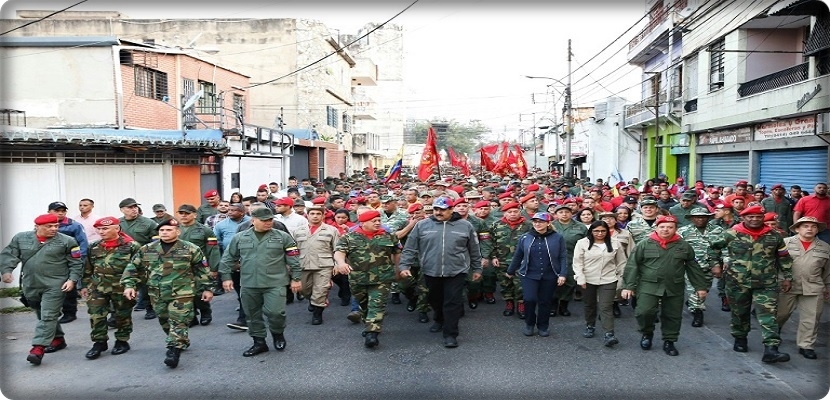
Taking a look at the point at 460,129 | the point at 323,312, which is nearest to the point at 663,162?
the point at 323,312

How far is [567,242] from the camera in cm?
843

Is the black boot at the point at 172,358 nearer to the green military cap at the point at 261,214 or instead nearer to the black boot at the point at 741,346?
the green military cap at the point at 261,214

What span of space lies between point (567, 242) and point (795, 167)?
10.3 m

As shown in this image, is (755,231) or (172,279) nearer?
(172,279)

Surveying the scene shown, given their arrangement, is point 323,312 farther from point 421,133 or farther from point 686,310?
point 421,133

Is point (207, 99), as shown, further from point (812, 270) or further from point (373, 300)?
point (812, 270)

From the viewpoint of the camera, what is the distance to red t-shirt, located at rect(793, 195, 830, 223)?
10.6 m

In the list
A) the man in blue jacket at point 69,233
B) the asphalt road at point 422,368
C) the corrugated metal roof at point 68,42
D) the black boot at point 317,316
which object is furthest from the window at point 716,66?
the man in blue jacket at point 69,233

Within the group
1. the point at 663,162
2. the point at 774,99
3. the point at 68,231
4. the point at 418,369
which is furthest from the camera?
the point at 663,162

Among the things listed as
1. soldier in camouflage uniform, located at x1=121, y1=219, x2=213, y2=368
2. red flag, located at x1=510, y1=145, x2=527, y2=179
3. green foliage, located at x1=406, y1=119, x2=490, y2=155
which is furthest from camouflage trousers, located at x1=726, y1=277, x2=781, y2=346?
green foliage, located at x1=406, y1=119, x2=490, y2=155

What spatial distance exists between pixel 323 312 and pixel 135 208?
2.99 meters

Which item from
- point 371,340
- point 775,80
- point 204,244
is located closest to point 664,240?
point 371,340

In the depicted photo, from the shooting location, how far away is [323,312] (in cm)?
873

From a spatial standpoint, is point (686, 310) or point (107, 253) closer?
point (107, 253)
